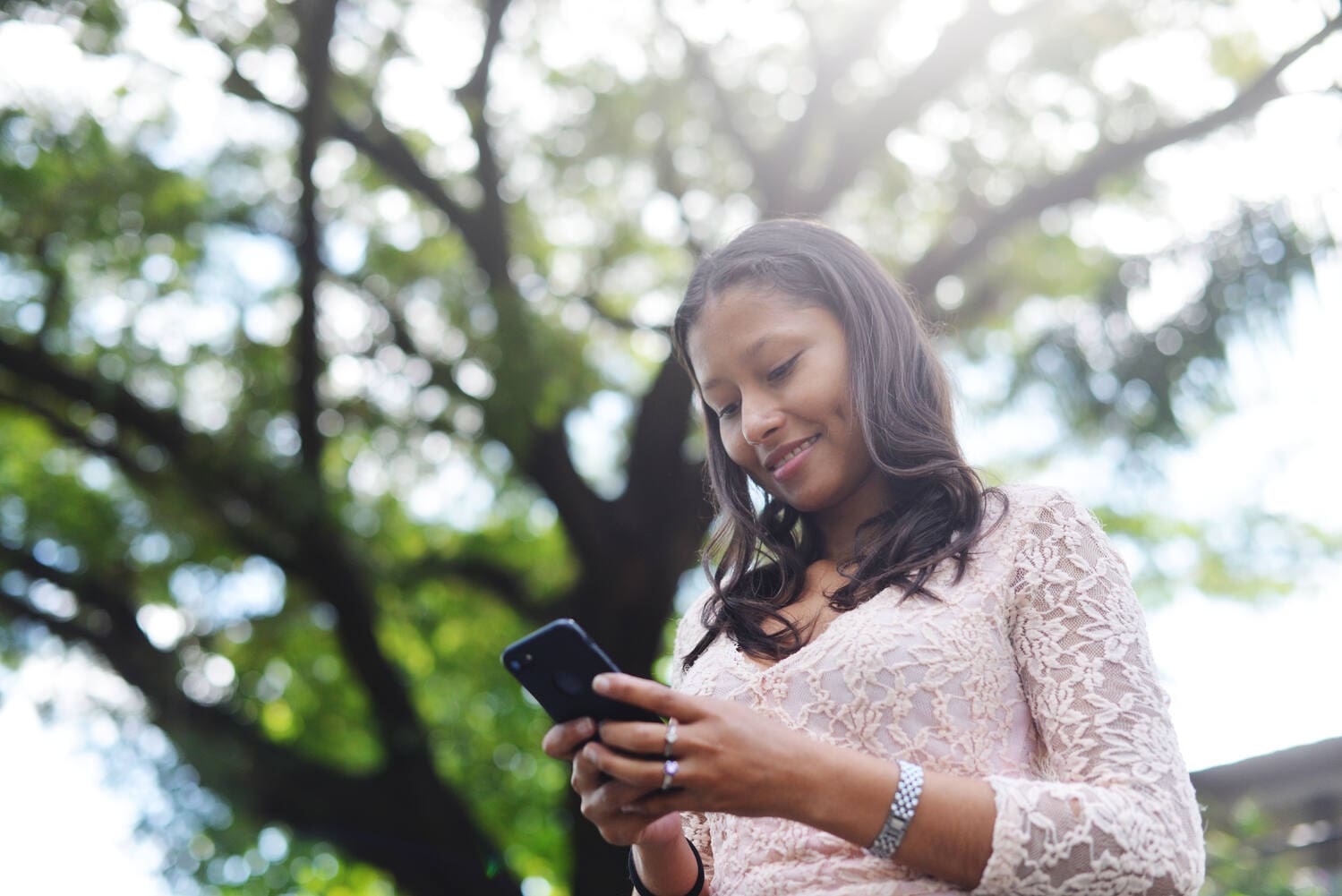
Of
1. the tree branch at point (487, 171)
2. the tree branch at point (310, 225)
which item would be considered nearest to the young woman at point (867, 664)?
the tree branch at point (310, 225)

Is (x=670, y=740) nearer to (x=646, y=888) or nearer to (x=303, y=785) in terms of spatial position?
(x=646, y=888)

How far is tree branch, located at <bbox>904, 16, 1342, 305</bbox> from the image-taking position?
7.08 metres

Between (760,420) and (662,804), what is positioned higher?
(760,420)

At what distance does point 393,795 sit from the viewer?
7219mm

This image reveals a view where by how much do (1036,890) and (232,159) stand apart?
671 cm

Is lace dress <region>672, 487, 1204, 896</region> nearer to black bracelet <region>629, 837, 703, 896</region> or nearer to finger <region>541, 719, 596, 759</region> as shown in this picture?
black bracelet <region>629, 837, 703, 896</region>

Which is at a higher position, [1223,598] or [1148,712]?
[1148,712]

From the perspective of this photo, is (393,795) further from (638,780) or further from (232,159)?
(638,780)

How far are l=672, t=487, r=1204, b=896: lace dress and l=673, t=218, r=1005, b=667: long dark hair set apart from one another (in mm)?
64

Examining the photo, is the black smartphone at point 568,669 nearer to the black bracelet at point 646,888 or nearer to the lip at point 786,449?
the black bracelet at point 646,888

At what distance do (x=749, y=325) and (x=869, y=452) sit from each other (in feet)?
0.92

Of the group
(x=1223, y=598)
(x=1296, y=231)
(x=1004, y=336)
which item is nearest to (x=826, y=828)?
(x=1296, y=231)

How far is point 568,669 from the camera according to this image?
4.81ft

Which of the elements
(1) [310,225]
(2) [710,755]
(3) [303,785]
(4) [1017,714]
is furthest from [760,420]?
(3) [303,785]
